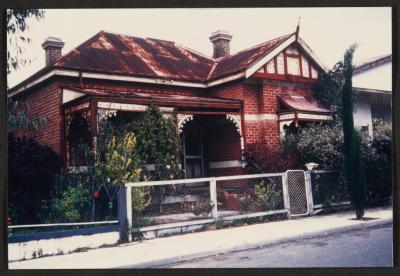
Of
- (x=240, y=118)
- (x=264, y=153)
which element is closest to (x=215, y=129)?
(x=240, y=118)

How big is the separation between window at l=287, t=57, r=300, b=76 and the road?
7.16 meters

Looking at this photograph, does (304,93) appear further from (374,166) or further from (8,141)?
(8,141)

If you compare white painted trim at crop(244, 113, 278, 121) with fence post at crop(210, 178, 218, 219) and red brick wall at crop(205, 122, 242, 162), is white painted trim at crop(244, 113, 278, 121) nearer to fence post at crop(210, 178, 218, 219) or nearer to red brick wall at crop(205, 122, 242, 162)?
red brick wall at crop(205, 122, 242, 162)

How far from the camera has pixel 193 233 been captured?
31.4ft

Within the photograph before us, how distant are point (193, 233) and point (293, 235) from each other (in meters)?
2.20

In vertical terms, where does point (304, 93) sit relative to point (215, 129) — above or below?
above

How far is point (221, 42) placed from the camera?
17078 mm

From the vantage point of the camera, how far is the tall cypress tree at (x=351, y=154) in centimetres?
1030

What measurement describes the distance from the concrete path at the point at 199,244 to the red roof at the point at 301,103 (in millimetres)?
4130

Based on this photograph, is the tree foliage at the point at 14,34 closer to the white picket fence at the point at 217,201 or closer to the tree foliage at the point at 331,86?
the white picket fence at the point at 217,201

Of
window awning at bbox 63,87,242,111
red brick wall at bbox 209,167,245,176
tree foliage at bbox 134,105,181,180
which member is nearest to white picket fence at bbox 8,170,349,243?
tree foliage at bbox 134,105,181,180

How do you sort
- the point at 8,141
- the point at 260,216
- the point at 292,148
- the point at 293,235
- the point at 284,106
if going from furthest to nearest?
the point at 284,106
the point at 292,148
the point at 260,216
the point at 293,235
the point at 8,141

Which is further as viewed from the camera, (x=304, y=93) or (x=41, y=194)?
(x=304, y=93)

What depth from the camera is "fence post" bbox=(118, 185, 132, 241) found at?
29.0 ft
